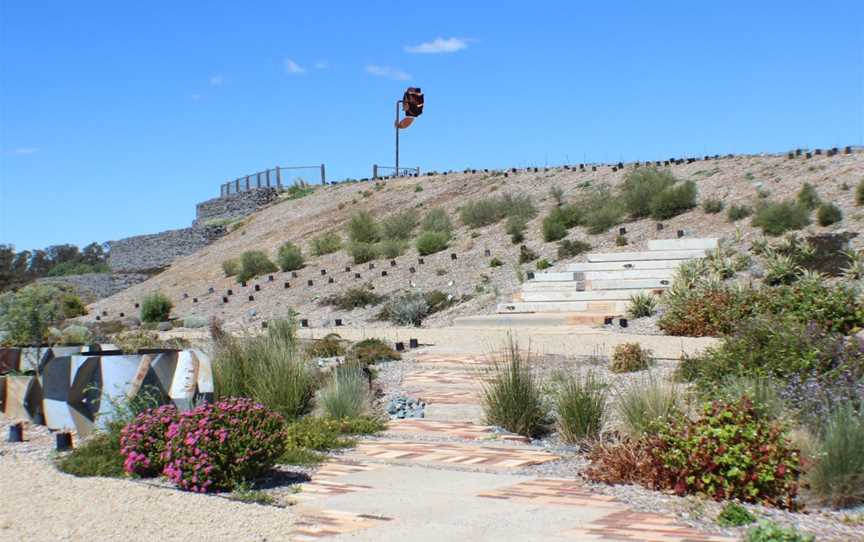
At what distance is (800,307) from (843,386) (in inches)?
269

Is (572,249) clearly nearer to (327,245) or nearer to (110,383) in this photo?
(327,245)

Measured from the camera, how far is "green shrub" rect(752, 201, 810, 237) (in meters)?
23.4

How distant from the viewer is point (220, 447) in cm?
756

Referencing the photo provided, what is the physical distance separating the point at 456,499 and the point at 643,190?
2382cm

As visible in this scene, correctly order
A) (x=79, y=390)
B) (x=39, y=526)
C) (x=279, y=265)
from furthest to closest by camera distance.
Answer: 1. (x=279, y=265)
2. (x=79, y=390)
3. (x=39, y=526)

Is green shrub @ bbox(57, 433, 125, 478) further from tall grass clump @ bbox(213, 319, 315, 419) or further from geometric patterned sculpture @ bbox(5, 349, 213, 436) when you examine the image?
tall grass clump @ bbox(213, 319, 315, 419)

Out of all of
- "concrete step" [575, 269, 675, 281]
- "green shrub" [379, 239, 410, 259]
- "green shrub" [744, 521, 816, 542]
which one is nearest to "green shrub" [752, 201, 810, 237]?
"concrete step" [575, 269, 675, 281]

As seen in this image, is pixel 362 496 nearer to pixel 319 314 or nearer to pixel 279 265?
pixel 319 314

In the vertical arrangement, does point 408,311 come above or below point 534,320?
above

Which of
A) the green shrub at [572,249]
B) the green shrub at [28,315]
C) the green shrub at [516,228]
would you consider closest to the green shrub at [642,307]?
the green shrub at [572,249]

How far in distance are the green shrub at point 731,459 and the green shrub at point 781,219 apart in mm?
17147

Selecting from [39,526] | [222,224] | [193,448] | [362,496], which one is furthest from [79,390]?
[222,224]

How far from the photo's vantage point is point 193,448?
7637mm

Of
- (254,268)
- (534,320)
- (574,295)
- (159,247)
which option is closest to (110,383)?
(534,320)
